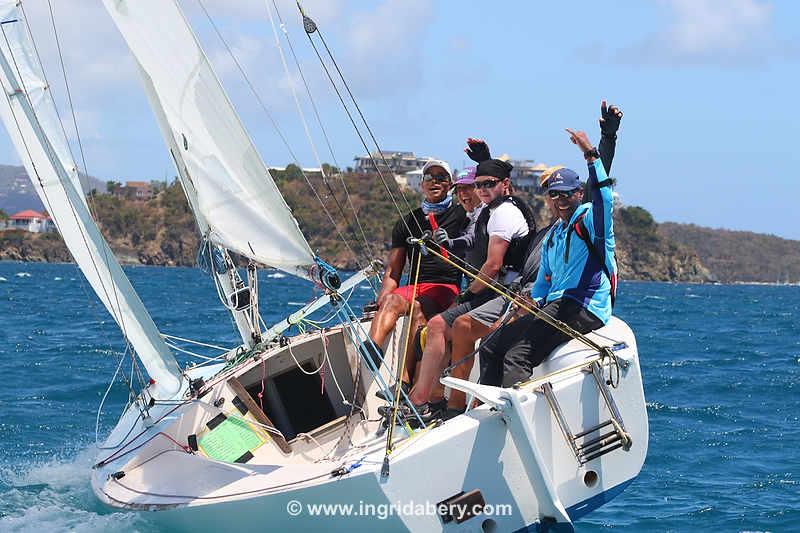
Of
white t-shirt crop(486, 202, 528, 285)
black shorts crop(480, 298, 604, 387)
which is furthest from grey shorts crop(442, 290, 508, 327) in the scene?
white t-shirt crop(486, 202, 528, 285)

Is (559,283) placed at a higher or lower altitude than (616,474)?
higher

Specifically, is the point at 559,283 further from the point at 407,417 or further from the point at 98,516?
the point at 98,516

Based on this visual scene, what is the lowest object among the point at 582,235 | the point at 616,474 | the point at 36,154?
the point at 616,474

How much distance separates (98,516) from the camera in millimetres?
5902

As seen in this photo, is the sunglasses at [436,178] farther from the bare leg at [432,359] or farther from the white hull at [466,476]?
the white hull at [466,476]

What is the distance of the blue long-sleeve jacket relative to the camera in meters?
5.19

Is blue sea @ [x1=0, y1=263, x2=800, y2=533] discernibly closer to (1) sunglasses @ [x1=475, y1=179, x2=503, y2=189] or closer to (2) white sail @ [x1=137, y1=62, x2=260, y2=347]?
(2) white sail @ [x1=137, y1=62, x2=260, y2=347]

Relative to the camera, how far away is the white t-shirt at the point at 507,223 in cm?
592

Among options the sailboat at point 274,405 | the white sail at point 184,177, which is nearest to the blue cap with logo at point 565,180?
Answer: the sailboat at point 274,405

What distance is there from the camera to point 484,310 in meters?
5.71

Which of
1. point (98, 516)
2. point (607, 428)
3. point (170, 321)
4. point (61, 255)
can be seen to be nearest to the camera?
point (607, 428)

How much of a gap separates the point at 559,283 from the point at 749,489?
306 centimetres

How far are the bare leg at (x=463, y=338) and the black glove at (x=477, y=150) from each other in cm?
160

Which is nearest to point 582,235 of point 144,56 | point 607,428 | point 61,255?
point 607,428
